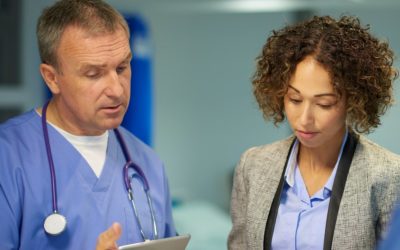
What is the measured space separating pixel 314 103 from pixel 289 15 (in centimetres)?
251

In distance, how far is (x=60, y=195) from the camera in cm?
124

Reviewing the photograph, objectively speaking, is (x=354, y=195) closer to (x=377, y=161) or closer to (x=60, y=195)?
(x=377, y=161)

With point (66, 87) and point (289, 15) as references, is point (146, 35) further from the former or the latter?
point (66, 87)

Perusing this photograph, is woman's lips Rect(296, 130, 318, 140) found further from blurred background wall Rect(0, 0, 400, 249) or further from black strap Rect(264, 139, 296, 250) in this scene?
A: blurred background wall Rect(0, 0, 400, 249)

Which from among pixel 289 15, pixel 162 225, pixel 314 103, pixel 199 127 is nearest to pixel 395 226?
pixel 314 103

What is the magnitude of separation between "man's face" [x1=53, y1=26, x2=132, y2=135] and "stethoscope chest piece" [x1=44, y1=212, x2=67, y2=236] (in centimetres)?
23

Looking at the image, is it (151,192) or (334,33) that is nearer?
(334,33)

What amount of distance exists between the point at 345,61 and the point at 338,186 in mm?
275

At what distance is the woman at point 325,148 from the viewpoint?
1.16 meters

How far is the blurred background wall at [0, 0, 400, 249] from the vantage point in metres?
3.37

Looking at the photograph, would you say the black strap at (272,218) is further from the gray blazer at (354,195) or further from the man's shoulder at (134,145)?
the man's shoulder at (134,145)

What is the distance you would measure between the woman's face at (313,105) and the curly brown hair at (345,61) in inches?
0.6

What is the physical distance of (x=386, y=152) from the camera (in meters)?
1.22

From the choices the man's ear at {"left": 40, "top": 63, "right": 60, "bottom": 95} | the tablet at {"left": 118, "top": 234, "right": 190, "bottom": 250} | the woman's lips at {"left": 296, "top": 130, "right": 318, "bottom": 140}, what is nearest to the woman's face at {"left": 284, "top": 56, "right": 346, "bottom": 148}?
the woman's lips at {"left": 296, "top": 130, "right": 318, "bottom": 140}
